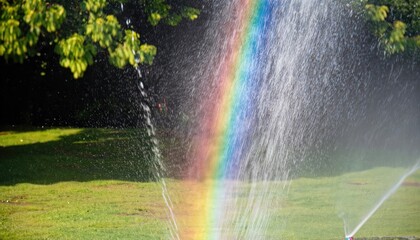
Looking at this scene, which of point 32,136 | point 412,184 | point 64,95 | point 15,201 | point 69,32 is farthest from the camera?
point 64,95

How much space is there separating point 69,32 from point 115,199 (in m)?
2.43

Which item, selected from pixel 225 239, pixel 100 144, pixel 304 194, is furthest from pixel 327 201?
pixel 100 144

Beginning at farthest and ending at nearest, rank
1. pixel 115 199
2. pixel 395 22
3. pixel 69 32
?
pixel 395 22, pixel 69 32, pixel 115 199

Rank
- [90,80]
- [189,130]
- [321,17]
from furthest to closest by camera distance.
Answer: [90,80] < [189,130] < [321,17]

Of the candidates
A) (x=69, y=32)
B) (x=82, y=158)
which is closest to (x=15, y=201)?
(x=69, y=32)

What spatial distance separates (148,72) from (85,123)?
13.0 feet

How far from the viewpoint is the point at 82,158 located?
45.6 feet

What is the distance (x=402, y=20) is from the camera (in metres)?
14.6

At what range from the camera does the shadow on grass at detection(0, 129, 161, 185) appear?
481 inches

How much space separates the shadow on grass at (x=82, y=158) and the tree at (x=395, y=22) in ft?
15.9

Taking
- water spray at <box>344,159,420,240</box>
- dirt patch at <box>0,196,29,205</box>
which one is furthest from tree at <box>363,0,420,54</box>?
dirt patch at <box>0,196,29,205</box>

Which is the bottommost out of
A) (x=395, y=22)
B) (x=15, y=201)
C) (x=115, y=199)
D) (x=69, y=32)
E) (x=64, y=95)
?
(x=64, y=95)

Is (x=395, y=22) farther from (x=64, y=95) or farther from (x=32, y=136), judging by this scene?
(x=32, y=136)

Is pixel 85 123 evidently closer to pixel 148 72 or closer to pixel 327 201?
pixel 148 72
